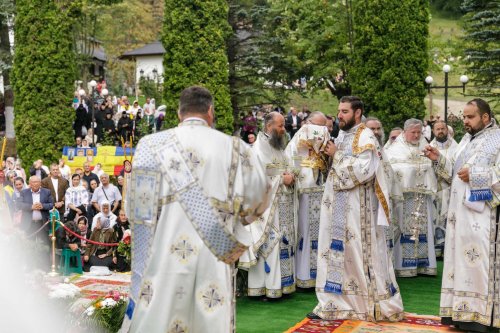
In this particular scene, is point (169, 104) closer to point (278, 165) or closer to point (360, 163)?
point (278, 165)

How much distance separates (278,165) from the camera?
10.1 meters

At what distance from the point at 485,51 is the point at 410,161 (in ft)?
46.8

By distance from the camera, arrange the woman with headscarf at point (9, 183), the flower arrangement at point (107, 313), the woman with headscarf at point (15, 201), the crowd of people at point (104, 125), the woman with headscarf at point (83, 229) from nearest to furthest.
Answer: the flower arrangement at point (107, 313), the woman with headscarf at point (15, 201), the woman with headscarf at point (83, 229), the woman with headscarf at point (9, 183), the crowd of people at point (104, 125)

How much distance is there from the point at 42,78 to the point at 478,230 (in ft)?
52.2

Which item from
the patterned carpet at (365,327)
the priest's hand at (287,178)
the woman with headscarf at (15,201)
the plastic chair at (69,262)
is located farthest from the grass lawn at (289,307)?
the woman with headscarf at (15,201)

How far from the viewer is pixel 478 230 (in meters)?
8.12

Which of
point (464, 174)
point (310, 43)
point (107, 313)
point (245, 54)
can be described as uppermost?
point (310, 43)

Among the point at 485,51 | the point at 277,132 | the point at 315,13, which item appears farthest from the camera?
the point at 315,13

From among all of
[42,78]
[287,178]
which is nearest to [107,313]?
[287,178]

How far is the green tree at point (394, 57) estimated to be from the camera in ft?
64.6

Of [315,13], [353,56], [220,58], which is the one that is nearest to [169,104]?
[220,58]

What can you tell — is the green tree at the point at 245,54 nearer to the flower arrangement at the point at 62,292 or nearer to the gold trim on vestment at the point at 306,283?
the gold trim on vestment at the point at 306,283

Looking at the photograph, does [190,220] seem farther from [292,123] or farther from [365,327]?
[292,123]

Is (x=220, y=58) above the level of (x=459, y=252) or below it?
above
